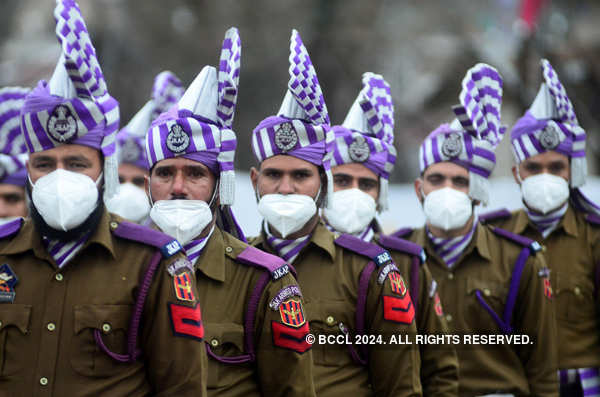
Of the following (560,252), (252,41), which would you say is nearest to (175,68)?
(252,41)

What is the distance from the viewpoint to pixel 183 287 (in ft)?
12.7

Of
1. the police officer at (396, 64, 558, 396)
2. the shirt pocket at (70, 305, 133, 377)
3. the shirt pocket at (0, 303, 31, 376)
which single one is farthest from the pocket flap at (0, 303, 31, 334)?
the police officer at (396, 64, 558, 396)

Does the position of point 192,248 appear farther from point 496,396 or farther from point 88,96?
point 496,396

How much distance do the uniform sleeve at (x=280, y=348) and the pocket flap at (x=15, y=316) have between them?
3.71ft

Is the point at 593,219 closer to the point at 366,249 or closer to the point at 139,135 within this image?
the point at 366,249

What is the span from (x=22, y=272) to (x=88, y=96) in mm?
869

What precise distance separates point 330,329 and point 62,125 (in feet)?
6.46

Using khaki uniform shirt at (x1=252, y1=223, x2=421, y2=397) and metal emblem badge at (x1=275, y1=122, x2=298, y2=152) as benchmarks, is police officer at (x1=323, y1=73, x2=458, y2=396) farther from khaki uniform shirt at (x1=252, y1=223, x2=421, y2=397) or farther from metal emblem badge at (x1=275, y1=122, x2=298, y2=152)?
metal emblem badge at (x1=275, y1=122, x2=298, y2=152)

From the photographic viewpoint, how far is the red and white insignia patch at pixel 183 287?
12.6 feet

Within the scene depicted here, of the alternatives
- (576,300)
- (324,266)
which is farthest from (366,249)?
(576,300)

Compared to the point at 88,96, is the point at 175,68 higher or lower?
higher

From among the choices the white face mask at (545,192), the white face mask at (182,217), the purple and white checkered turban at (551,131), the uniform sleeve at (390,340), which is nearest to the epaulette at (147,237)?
the white face mask at (182,217)

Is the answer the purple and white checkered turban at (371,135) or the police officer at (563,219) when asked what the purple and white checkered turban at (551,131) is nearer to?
the police officer at (563,219)

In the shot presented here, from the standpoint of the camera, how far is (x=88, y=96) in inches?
162
